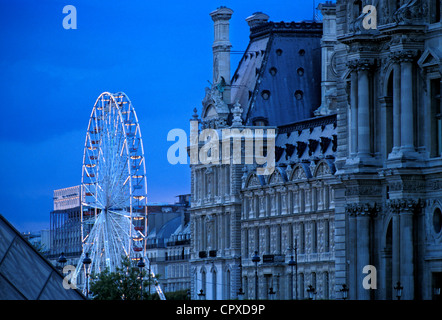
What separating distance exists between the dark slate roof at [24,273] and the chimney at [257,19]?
122947 mm

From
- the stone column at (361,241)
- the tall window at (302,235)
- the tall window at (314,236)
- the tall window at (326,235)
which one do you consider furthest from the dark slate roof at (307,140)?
the stone column at (361,241)

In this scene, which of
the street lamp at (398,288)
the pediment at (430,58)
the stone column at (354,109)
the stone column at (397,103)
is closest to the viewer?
the pediment at (430,58)

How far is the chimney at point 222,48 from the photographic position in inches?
6299

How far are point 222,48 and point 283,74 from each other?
8.56 m

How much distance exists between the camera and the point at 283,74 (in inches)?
6535

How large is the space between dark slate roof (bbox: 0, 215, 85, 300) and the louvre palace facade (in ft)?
62.8

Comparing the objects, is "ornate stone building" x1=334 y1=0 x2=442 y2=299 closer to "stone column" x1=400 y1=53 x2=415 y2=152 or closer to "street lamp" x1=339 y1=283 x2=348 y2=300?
"stone column" x1=400 y1=53 x2=415 y2=152

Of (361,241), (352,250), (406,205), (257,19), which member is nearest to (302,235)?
(257,19)

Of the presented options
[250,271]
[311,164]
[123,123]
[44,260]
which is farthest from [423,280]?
[250,271]

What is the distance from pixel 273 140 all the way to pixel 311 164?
14.8 m

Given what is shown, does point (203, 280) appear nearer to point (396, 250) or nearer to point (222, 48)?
point (222, 48)

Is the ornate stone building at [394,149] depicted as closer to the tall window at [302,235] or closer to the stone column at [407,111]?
the stone column at [407,111]

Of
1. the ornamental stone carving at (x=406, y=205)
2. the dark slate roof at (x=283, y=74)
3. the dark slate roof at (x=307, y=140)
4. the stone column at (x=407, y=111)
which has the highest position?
the dark slate roof at (x=283, y=74)
